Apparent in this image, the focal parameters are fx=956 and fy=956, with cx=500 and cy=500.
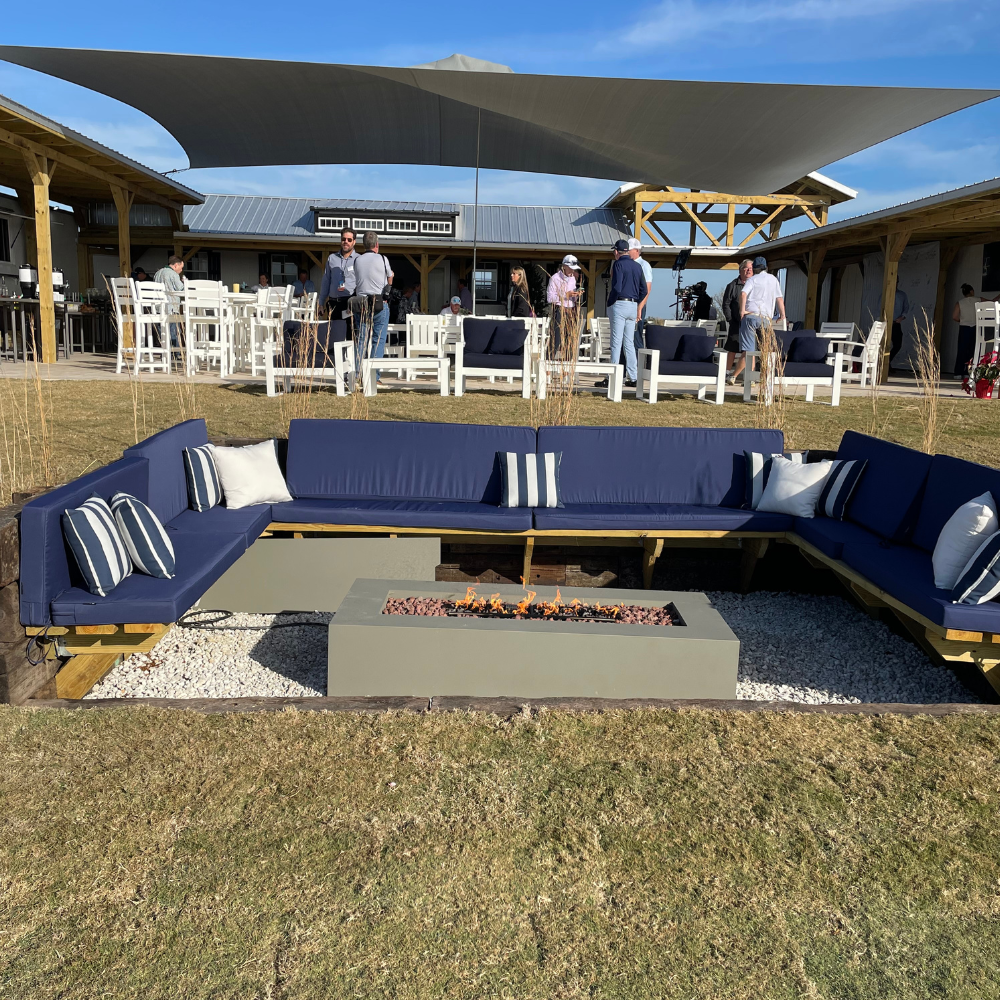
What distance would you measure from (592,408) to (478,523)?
Answer: 11.6 feet

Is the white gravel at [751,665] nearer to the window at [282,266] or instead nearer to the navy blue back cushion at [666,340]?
the navy blue back cushion at [666,340]

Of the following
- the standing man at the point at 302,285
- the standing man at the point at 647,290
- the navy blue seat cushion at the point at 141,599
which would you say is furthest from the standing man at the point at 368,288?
the standing man at the point at 302,285

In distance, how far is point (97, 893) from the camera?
2047mm

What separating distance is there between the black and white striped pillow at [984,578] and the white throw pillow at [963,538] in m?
0.14

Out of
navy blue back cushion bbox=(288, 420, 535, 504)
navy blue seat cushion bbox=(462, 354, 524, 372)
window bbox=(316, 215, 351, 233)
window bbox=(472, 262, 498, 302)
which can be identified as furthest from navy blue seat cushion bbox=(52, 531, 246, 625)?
window bbox=(472, 262, 498, 302)

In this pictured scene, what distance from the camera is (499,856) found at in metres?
2.21

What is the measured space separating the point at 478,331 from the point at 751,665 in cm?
512

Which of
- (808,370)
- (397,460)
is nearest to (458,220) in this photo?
(808,370)

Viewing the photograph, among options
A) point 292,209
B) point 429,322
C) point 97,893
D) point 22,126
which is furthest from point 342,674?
point 292,209

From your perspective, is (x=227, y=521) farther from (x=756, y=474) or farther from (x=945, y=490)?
(x=945, y=490)

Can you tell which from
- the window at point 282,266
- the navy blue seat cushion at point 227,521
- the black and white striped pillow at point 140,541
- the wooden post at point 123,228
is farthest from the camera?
the window at point 282,266

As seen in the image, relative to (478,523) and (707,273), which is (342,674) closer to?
(478,523)

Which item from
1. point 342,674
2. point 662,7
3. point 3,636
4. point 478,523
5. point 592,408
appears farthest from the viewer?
point 662,7

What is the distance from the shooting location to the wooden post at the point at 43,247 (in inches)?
416
